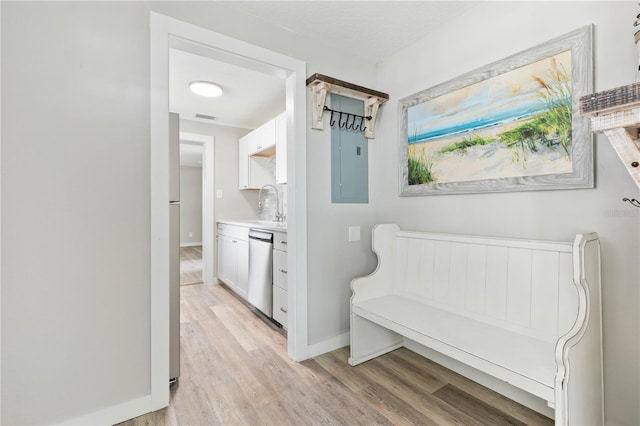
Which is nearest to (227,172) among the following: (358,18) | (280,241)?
(280,241)

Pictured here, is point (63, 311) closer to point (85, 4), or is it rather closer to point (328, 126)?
point (85, 4)

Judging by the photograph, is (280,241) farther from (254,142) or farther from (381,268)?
(254,142)

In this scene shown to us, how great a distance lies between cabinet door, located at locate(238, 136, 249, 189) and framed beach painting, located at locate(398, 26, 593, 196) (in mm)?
2556

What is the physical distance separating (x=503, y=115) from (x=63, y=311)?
256 centimetres

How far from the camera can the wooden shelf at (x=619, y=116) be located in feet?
2.77

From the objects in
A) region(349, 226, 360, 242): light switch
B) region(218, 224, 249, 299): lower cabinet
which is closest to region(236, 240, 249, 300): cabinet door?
region(218, 224, 249, 299): lower cabinet

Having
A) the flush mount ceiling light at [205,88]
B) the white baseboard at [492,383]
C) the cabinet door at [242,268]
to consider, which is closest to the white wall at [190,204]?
the cabinet door at [242,268]

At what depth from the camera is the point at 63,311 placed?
142cm

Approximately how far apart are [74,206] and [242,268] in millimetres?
2085

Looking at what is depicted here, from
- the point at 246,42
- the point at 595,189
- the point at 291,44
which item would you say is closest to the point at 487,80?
the point at 595,189

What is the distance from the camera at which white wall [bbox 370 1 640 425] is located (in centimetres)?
131

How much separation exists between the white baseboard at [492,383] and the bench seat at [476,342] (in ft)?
1.25

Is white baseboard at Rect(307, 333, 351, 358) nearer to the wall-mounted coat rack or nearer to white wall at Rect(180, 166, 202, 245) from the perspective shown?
the wall-mounted coat rack

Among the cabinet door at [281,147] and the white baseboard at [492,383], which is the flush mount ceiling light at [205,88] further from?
the white baseboard at [492,383]
